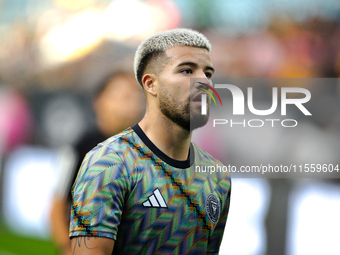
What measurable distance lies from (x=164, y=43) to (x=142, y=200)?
694 millimetres

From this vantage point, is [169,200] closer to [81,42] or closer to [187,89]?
[187,89]

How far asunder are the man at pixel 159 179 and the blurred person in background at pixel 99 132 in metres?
0.72

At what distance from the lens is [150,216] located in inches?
54.2

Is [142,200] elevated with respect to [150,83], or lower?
lower

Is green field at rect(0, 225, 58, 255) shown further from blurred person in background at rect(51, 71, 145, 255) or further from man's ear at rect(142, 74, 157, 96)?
man's ear at rect(142, 74, 157, 96)

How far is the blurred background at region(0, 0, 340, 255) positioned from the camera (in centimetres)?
318

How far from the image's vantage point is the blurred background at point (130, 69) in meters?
3.18

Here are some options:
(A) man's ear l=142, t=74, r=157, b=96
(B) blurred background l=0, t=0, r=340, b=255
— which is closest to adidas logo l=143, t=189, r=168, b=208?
(A) man's ear l=142, t=74, r=157, b=96

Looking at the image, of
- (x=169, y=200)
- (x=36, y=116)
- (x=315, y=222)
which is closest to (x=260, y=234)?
(x=315, y=222)

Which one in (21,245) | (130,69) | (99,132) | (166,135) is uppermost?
(130,69)

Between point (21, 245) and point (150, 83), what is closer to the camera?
point (150, 83)

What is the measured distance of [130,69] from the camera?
4.29m

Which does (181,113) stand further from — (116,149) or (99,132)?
(99,132)

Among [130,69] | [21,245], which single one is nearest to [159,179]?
[130,69]
